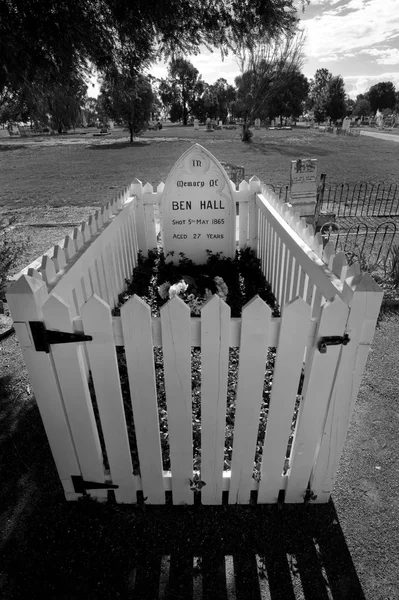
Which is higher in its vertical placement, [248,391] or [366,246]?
[248,391]

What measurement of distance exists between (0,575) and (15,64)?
4.42 meters

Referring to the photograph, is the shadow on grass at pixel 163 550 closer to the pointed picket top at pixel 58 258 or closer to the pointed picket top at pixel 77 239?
the pointed picket top at pixel 58 258

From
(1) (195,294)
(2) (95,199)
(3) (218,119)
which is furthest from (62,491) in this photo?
(3) (218,119)

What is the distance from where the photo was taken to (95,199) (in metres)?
10.9

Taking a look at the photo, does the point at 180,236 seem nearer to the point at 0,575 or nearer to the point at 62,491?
the point at 62,491

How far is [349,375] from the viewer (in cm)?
189

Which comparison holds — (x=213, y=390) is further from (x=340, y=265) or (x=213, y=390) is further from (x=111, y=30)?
(x=111, y=30)

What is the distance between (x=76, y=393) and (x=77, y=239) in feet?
5.08

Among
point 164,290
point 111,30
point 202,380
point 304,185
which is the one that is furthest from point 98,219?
point 304,185

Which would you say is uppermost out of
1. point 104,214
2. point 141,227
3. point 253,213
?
point 104,214

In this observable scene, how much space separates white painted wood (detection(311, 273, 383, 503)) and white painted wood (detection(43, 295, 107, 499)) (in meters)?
1.34

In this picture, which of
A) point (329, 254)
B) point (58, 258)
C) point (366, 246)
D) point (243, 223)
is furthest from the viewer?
point (366, 246)

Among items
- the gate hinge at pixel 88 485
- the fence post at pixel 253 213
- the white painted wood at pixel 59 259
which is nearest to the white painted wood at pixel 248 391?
the gate hinge at pixel 88 485

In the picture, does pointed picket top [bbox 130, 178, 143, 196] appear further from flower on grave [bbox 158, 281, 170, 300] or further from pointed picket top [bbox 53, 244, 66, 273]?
pointed picket top [bbox 53, 244, 66, 273]
